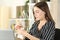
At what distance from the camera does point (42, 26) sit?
1863 mm

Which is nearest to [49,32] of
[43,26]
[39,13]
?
[43,26]

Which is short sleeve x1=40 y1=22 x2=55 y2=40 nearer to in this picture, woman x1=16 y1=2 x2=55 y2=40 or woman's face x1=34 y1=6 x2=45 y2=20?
woman x1=16 y1=2 x2=55 y2=40

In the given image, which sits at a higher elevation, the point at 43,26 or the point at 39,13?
the point at 39,13

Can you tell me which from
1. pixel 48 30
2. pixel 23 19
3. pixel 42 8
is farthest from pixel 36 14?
pixel 23 19

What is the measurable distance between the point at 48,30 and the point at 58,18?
1.46 m

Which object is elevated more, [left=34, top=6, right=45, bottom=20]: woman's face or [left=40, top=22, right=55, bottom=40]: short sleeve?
[left=34, top=6, right=45, bottom=20]: woman's face

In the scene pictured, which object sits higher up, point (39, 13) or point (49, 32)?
point (39, 13)

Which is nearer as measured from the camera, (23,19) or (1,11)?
(23,19)

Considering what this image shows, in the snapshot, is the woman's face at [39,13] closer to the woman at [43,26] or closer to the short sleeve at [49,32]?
the woman at [43,26]

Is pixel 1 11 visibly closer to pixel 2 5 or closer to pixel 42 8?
pixel 2 5

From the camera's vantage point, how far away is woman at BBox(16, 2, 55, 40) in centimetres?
176

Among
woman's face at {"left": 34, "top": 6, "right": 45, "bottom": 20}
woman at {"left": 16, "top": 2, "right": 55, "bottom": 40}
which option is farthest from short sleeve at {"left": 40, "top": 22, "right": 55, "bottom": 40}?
woman's face at {"left": 34, "top": 6, "right": 45, "bottom": 20}

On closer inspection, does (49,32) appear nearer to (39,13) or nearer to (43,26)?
(43,26)

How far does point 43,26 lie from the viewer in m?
1.85
